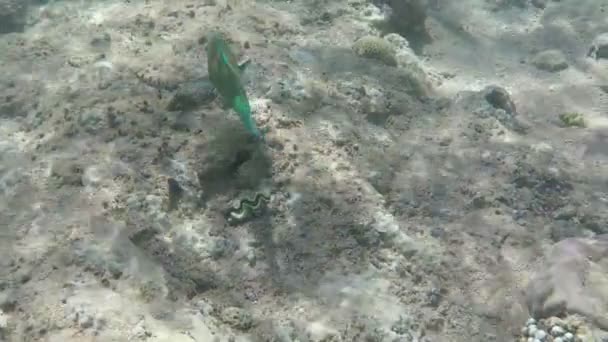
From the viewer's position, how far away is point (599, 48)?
28.0 feet

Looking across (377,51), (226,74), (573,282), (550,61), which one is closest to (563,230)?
(573,282)

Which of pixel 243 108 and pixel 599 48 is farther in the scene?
pixel 599 48

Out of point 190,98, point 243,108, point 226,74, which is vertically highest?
point 226,74

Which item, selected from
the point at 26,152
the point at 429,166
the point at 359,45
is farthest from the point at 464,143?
the point at 26,152

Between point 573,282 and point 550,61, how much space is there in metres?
5.46

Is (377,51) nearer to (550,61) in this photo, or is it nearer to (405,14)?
(405,14)

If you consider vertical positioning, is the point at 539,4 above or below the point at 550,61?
above

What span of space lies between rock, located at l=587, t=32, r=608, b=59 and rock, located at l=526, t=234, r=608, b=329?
5.26 metres

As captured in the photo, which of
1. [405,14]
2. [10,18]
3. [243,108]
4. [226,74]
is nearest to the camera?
[226,74]

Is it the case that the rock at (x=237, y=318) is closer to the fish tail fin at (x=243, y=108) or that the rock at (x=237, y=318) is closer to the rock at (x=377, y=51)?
the fish tail fin at (x=243, y=108)

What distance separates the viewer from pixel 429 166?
5.81 metres

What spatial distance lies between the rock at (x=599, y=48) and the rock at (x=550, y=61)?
54 cm

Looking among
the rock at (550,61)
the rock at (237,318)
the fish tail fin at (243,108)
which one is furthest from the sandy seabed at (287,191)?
the rock at (550,61)

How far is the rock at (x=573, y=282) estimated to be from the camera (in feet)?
13.2
